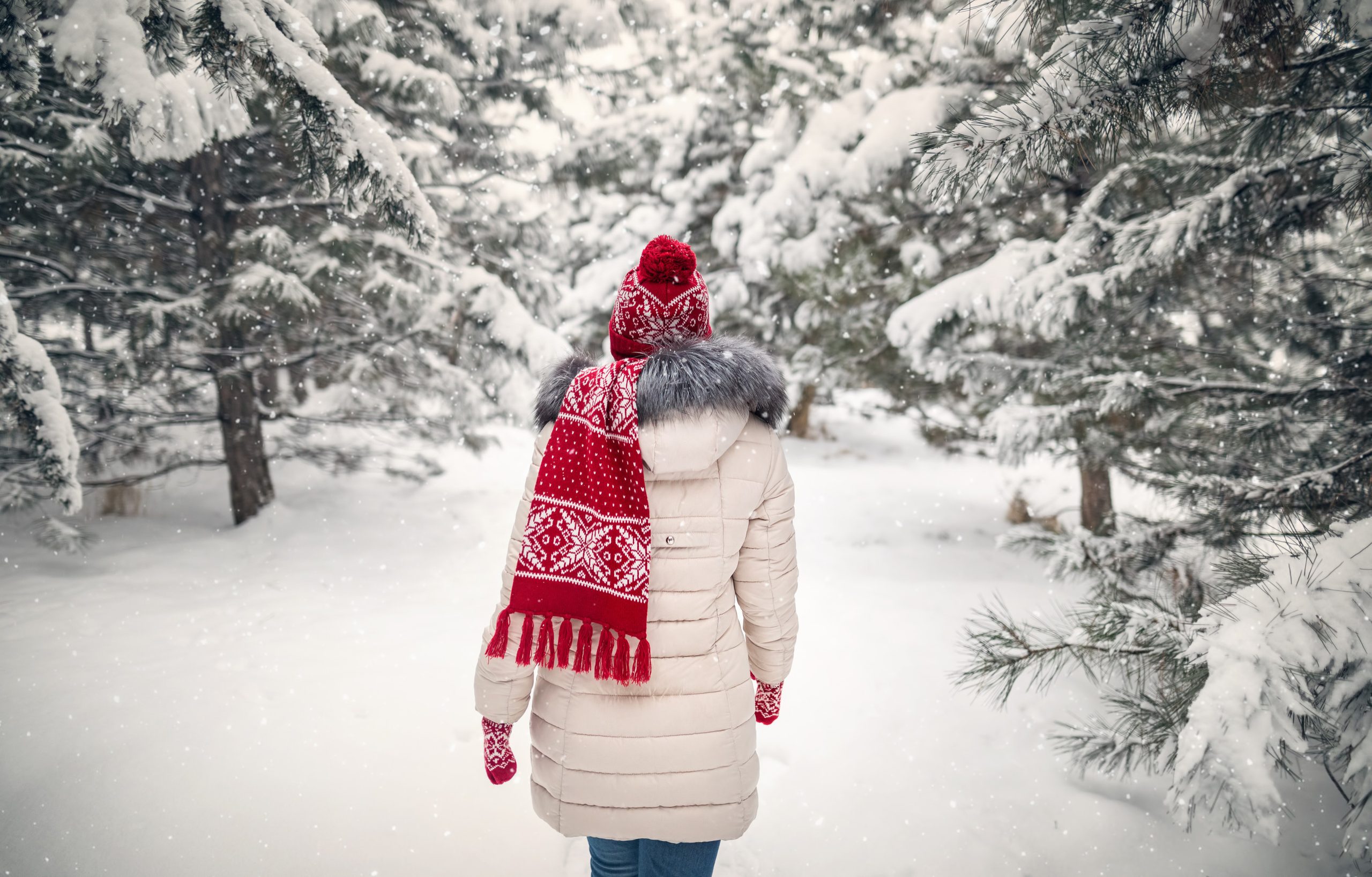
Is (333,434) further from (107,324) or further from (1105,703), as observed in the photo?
(1105,703)

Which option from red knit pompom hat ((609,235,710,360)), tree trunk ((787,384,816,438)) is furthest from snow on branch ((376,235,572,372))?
tree trunk ((787,384,816,438))

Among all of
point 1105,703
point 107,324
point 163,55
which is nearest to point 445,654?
point 163,55

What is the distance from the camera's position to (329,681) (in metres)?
3.47

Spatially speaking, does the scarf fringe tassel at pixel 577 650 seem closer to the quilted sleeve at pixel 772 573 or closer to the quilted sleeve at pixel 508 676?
the quilted sleeve at pixel 508 676

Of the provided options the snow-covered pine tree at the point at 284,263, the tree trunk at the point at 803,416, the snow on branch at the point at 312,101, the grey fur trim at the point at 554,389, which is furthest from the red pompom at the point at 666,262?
the tree trunk at the point at 803,416

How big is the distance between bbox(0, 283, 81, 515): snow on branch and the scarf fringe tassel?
217 cm

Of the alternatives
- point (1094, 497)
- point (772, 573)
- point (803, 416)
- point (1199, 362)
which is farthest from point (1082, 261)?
point (803, 416)

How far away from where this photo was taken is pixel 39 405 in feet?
8.11

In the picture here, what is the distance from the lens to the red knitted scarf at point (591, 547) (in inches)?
59.6

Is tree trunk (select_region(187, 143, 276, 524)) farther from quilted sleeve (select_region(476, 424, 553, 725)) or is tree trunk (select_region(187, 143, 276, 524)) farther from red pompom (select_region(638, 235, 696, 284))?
red pompom (select_region(638, 235, 696, 284))

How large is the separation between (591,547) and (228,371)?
5442mm

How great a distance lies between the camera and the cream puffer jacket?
154cm

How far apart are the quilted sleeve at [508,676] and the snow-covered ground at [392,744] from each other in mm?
1205

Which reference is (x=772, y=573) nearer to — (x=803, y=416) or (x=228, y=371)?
(x=228, y=371)
